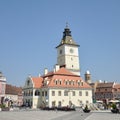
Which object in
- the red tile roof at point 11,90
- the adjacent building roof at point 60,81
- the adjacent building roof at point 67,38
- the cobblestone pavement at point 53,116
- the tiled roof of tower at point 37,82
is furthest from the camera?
the red tile roof at point 11,90

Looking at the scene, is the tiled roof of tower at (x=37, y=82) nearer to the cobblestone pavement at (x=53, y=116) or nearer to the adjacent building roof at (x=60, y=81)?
the adjacent building roof at (x=60, y=81)

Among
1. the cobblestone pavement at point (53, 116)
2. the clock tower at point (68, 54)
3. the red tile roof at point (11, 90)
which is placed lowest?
the cobblestone pavement at point (53, 116)

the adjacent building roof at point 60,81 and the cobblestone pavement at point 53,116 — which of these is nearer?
the cobblestone pavement at point 53,116

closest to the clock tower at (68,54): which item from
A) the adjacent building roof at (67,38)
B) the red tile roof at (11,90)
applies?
the adjacent building roof at (67,38)

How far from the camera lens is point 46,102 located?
61.7 meters

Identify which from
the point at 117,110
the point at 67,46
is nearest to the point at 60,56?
the point at 67,46

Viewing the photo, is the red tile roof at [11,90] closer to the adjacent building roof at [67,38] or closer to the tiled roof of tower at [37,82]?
the adjacent building roof at [67,38]

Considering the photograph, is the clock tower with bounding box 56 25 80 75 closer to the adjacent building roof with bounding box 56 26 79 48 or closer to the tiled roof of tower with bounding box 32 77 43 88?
the adjacent building roof with bounding box 56 26 79 48

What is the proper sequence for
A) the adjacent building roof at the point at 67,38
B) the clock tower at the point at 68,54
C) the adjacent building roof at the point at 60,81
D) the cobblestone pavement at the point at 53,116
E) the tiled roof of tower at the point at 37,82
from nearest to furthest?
the cobblestone pavement at the point at 53,116 < the adjacent building roof at the point at 60,81 < the tiled roof of tower at the point at 37,82 < the clock tower at the point at 68,54 < the adjacent building roof at the point at 67,38

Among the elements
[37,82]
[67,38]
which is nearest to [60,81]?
[37,82]

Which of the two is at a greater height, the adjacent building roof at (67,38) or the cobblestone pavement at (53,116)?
the adjacent building roof at (67,38)

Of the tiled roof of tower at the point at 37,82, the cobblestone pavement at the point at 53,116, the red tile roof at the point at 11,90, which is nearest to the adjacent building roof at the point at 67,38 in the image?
the tiled roof of tower at the point at 37,82

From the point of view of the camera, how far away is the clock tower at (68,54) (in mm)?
83125

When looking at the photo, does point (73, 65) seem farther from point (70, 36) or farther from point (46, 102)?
point (46, 102)
